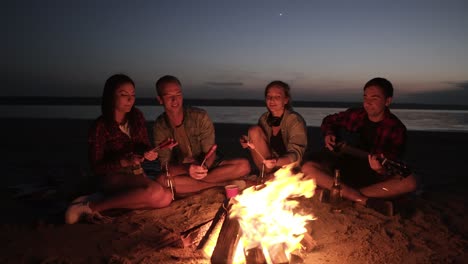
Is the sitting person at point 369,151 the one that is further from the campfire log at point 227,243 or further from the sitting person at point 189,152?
the campfire log at point 227,243

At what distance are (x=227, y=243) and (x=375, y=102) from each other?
9.85 ft

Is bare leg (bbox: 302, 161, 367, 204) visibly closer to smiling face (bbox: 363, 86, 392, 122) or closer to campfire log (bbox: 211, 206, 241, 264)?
smiling face (bbox: 363, 86, 392, 122)

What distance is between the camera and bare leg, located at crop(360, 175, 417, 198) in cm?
476

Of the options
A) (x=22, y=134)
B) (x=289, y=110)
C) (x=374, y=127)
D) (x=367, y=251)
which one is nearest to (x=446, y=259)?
(x=367, y=251)

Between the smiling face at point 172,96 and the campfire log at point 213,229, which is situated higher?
the smiling face at point 172,96

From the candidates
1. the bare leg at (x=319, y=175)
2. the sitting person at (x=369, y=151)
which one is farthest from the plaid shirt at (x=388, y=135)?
the bare leg at (x=319, y=175)

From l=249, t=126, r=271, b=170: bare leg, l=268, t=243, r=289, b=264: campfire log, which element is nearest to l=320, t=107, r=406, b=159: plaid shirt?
l=249, t=126, r=271, b=170: bare leg

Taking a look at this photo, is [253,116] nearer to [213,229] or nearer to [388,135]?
[388,135]

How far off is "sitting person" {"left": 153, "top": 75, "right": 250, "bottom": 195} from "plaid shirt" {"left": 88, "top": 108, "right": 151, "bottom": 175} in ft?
1.34

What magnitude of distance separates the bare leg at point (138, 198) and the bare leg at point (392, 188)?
2.89 metres

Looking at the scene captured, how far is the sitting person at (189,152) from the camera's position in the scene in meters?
5.22

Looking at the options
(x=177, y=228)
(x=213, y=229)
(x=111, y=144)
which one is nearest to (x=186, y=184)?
(x=177, y=228)

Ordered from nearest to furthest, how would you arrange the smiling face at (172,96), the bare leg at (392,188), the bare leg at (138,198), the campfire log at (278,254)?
1. the campfire log at (278,254)
2. the bare leg at (138,198)
3. the bare leg at (392,188)
4. the smiling face at (172,96)

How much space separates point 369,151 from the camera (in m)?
5.13
